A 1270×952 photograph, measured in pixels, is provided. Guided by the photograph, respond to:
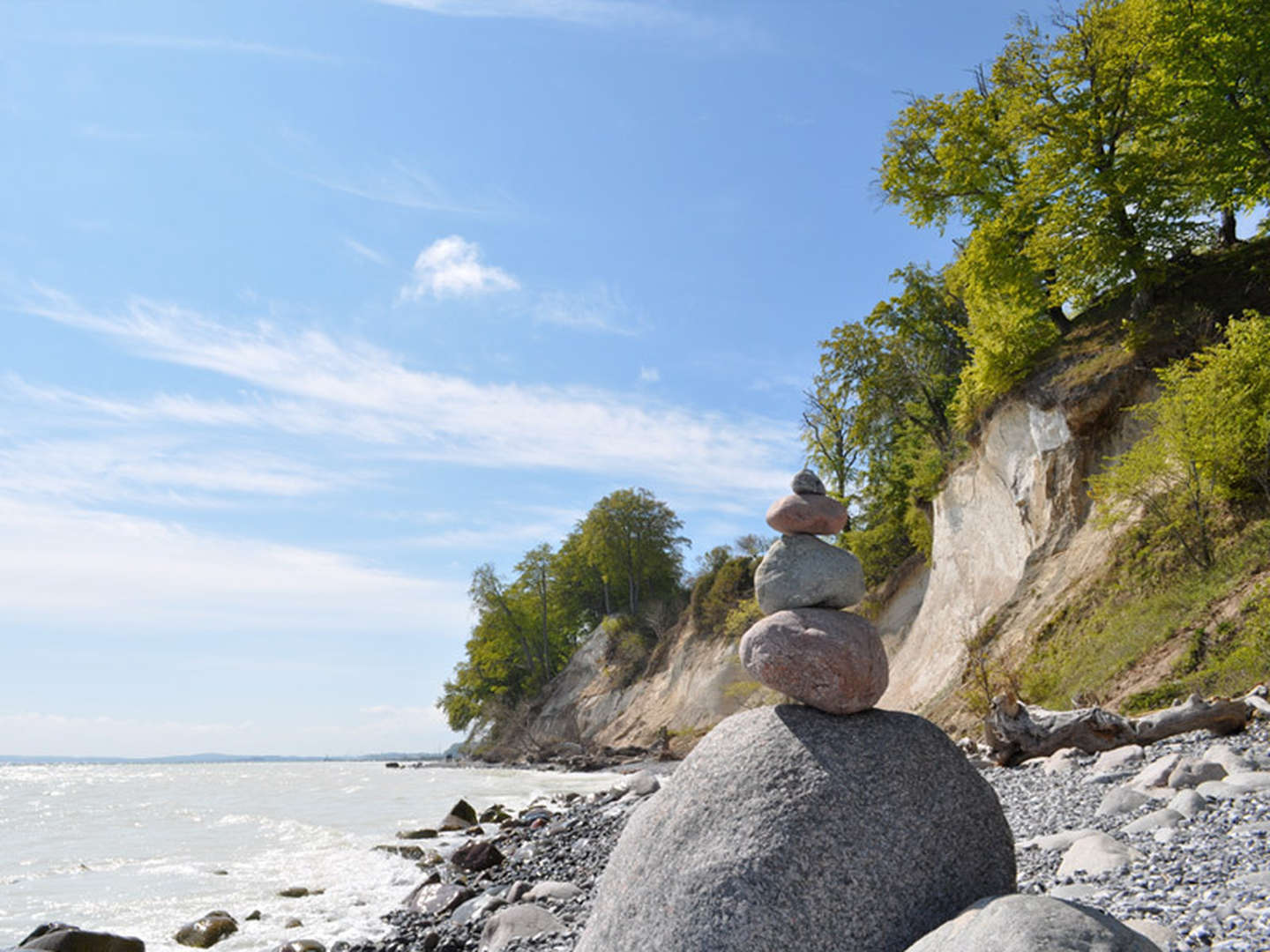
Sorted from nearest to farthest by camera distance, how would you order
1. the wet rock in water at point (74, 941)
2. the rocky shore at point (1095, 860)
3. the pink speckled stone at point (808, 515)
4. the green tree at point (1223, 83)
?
the rocky shore at point (1095, 860) < the pink speckled stone at point (808, 515) < the wet rock in water at point (74, 941) < the green tree at point (1223, 83)

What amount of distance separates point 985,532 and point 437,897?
2005 centimetres

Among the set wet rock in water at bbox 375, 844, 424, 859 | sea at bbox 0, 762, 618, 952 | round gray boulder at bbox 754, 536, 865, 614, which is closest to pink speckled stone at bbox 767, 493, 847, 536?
round gray boulder at bbox 754, 536, 865, 614

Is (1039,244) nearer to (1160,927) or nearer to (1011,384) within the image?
(1011,384)

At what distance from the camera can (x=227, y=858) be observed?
57.0 ft

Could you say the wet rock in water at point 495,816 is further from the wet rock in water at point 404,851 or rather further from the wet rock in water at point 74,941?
the wet rock in water at point 74,941

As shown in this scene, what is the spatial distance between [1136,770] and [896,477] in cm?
2545

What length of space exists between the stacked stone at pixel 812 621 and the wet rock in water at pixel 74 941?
8309 millimetres

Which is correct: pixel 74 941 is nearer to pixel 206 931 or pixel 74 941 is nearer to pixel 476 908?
pixel 206 931

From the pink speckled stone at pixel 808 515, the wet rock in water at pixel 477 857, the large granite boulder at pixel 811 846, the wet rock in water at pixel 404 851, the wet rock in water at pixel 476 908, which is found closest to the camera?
the large granite boulder at pixel 811 846

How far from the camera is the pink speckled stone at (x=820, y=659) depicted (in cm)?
596

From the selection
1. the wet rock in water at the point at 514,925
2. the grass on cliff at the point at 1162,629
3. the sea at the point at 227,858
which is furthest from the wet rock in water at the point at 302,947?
the grass on cliff at the point at 1162,629

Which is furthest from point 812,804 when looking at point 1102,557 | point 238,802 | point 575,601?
point 575,601

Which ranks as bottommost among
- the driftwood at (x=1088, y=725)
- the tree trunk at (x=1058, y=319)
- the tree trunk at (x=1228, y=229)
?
the driftwood at (x=1088, y=725)

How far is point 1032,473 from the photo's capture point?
76.2 ft
